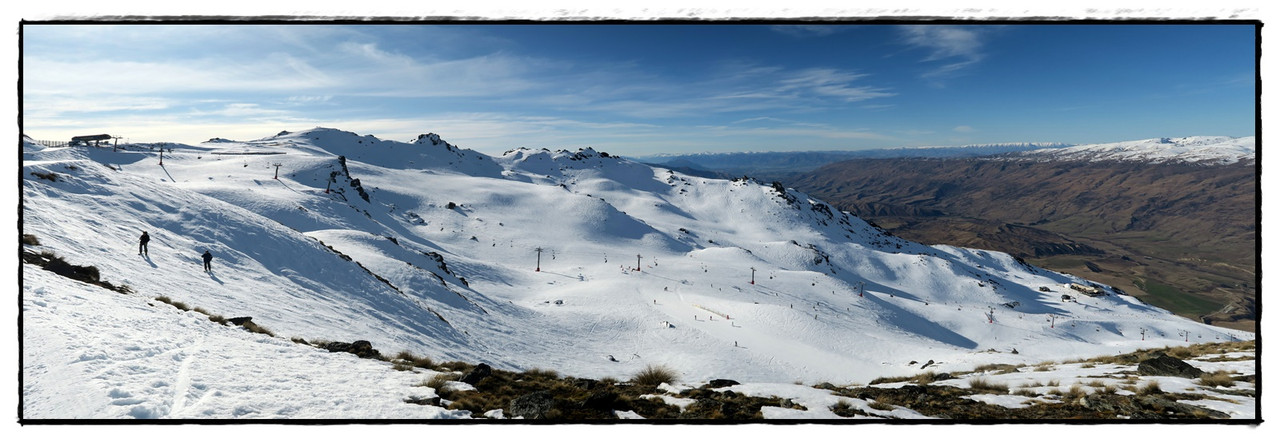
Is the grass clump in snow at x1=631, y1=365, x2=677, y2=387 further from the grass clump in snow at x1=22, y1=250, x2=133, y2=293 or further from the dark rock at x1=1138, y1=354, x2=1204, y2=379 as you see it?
the grass clump in snow at x1=22, y1=250, x2=133, y2=293

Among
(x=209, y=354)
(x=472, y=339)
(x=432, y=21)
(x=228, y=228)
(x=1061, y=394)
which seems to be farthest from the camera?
(x=228, y=228)

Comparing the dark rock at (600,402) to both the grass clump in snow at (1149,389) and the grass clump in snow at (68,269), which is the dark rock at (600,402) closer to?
the grass clump in snow at (1149,389)

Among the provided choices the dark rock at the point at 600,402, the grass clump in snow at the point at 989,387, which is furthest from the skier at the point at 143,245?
the grass clump in snow at the point at 989,387

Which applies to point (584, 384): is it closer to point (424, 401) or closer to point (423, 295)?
point (424, 401)

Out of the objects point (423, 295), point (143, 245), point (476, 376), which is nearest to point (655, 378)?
point (476, 376)

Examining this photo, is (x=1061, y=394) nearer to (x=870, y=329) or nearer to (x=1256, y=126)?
(x=1256, y=126)

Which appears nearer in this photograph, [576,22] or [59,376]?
[59,376]
